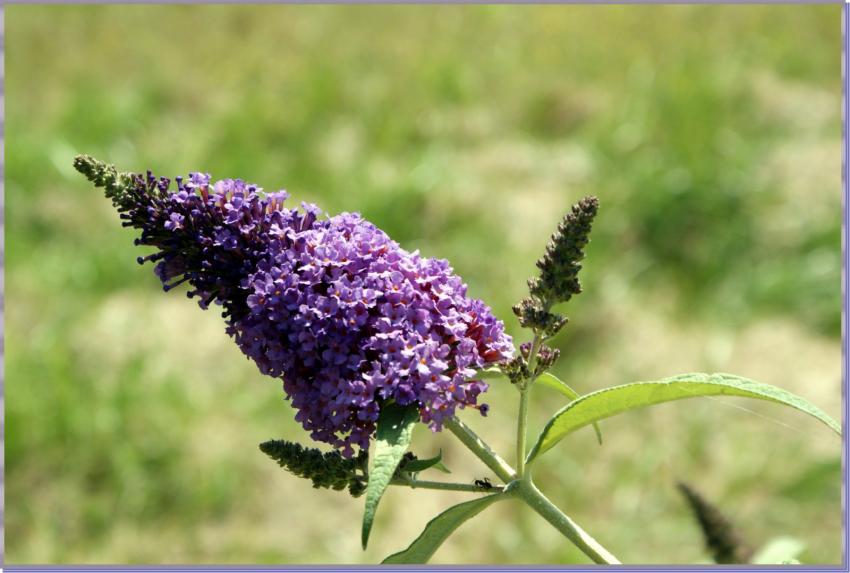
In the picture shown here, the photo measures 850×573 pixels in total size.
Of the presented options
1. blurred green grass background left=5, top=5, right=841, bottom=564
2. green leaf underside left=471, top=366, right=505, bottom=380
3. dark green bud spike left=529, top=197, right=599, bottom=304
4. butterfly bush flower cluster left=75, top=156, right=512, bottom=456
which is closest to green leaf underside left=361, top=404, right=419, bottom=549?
butterfly bush flower cluster left=75, top=156, right=512, bottom=456

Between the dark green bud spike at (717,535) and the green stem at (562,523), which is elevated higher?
the dark green bud spike at (717,535)

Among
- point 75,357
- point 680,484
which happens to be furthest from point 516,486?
point 75,357

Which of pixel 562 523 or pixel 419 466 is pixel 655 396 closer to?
pixel 562 523

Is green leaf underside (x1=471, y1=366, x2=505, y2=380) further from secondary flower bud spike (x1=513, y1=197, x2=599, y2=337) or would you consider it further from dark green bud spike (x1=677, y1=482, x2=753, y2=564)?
dark green bud spike (x1=677, y1=482, x2=753, y2=564)

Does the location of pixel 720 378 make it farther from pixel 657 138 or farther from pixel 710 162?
pixel 657 138

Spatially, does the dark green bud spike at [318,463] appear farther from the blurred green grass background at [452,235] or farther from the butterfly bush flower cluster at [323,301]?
the blurred green grass background at [452,235]

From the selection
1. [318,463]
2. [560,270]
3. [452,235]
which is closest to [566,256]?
[560,270]

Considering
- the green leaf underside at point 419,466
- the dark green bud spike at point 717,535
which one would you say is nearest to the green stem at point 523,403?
the green leaf underside at point 419,466
